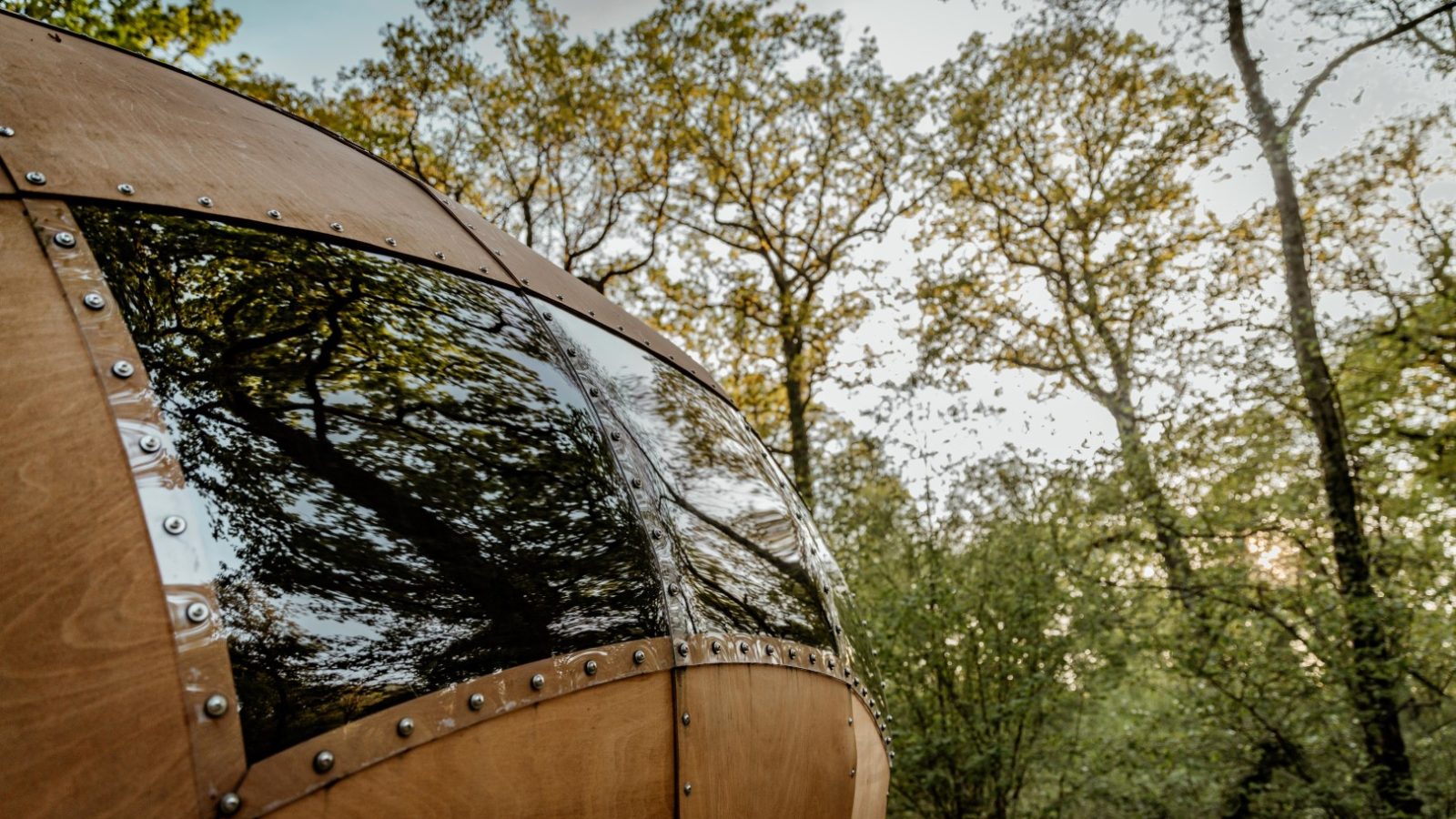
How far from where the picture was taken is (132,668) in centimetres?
117

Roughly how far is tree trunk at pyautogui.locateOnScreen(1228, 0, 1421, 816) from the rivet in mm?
8527

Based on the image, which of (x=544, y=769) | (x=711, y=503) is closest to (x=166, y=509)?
(x=544, y=769)

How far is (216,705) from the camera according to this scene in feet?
3.99

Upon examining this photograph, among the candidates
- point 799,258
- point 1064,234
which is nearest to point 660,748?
point 1064,234

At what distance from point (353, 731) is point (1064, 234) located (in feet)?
47.3

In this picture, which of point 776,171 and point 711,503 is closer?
point 711,503

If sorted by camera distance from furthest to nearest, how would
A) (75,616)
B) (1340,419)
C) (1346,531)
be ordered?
(1340,419) < (1346,531) < (75,616)

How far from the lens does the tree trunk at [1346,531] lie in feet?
22.6

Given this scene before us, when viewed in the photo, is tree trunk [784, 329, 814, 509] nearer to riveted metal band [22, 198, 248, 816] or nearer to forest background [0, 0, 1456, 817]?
forest background [0, 0, 1456, 817]

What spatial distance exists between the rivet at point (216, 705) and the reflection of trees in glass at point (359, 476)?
30 millimetres

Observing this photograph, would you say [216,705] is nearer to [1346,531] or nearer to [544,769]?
[544,769]

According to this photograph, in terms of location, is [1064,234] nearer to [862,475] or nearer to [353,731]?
[862,475]

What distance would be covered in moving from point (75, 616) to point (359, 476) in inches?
18.6

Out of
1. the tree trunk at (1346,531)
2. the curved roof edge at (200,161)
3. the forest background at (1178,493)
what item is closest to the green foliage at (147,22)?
the forest background at (1178,493)
